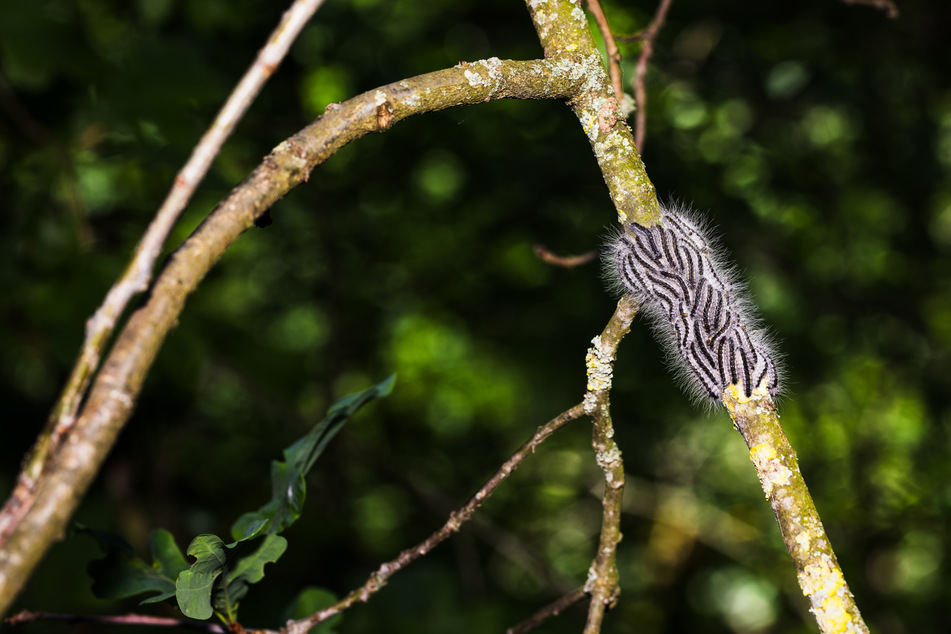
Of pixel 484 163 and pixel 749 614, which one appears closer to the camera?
pixel 484 163

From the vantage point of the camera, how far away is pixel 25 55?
11.0 ft

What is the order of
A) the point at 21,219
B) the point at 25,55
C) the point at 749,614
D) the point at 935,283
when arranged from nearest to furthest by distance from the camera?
the point at 25,55 → the point at 21,219 → the point at 935,283 → the point at 749,614

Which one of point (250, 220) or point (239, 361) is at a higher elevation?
point (239, 361)

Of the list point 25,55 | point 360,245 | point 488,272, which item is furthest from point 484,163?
point 25,55

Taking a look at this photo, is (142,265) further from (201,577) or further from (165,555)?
(165,555)

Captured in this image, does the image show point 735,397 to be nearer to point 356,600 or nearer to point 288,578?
point 356,600

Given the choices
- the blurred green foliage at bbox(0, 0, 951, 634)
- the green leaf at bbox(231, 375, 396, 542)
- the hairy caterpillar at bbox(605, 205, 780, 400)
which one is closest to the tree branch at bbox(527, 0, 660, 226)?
the hairy caterpillar at bbox(605, 205, 780, 400)

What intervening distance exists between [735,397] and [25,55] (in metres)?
3.41

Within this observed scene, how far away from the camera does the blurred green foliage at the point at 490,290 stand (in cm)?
395

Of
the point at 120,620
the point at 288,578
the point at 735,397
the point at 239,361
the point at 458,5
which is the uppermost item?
the point at 458,5

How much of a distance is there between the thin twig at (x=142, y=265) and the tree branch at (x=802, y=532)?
97cm

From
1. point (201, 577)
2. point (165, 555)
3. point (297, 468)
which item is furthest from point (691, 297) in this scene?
point (165, 555)

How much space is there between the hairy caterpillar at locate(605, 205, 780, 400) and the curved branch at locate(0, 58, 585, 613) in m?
0.38

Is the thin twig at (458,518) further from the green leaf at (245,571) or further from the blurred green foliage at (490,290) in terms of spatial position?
the blurred green foliage at (490,290)
